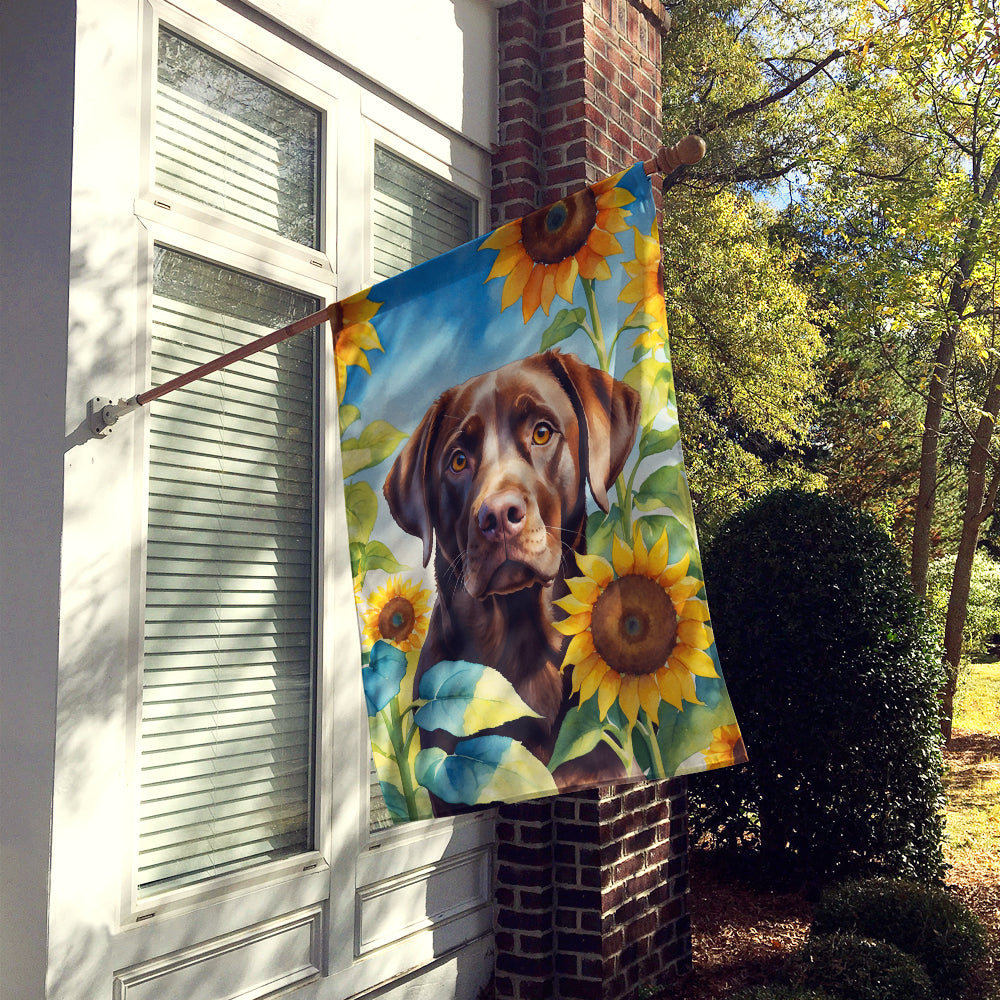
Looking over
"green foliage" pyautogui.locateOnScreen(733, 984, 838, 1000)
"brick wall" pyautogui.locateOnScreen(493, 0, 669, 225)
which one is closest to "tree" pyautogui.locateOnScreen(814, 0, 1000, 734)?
"brick wall" pyautogui.locateOnScreen(493, 0, 669, 225)

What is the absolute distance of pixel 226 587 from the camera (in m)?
3.17

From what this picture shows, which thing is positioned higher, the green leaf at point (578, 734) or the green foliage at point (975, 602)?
the green foliage at point (975, 602)

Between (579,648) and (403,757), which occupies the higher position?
(579,648)

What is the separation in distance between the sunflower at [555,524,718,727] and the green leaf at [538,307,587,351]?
0.52 meters

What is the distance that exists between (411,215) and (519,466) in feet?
6.81

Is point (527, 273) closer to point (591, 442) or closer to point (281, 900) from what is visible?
point (591, 442)

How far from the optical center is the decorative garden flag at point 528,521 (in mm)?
2314

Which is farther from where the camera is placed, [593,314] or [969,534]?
[969,534]

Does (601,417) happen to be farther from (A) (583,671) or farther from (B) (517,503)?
(A) (583,671)

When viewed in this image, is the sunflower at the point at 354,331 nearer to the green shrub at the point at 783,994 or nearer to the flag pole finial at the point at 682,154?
the flag pole finial at the point at 682,154

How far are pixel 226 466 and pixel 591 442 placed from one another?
1.38 m

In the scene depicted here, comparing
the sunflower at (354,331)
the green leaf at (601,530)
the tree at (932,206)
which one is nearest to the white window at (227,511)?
the sunflower at (354,331)

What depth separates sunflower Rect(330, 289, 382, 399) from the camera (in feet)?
8.41

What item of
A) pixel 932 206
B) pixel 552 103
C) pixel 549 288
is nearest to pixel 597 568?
pixel 549 288
